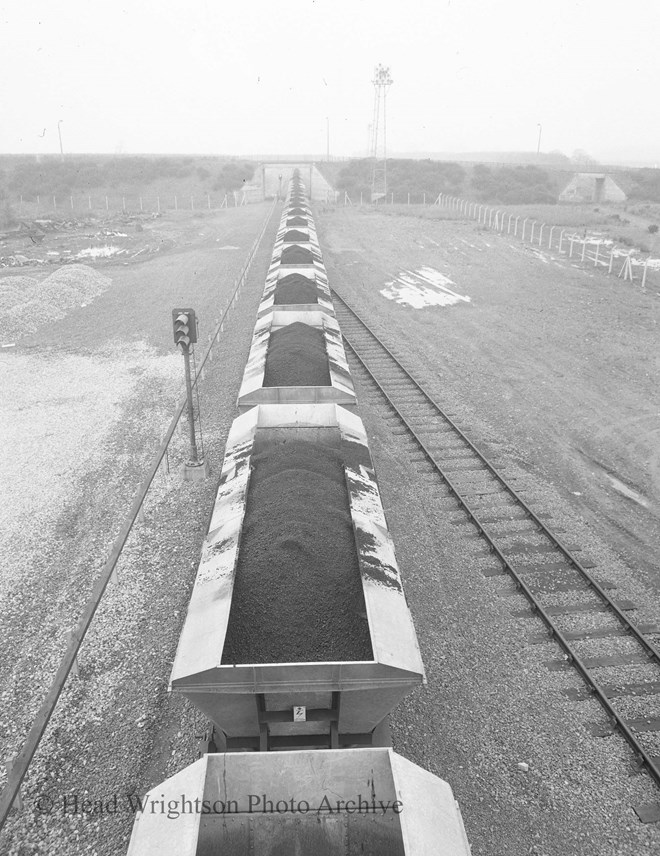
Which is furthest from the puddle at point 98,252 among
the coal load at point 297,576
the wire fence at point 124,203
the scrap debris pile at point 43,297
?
the coal load at point 297,576

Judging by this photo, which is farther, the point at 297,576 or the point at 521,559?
the point at 521,559

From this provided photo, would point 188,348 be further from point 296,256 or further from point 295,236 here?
point 295,236

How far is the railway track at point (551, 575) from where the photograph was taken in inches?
289

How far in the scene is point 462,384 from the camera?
17.2 m

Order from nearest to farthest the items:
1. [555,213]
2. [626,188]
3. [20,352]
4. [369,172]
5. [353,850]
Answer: [353,850] → [20,352] → [555,213] → [626,188] → [369,172]

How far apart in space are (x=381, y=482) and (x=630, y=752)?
20.6 feet

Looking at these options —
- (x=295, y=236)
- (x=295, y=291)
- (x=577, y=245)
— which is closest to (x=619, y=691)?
(x=295, y=291)

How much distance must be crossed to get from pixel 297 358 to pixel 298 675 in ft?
26.6

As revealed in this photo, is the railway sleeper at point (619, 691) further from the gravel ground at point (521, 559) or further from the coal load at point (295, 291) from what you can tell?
the coal load at point (295, 291)

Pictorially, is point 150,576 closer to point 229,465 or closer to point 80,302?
point 229,465

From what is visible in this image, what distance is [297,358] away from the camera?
1263 cm

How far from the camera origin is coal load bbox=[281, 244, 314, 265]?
23.7 m

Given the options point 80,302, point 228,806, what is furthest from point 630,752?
point 80,302

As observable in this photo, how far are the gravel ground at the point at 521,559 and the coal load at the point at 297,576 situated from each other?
5.32 feet
